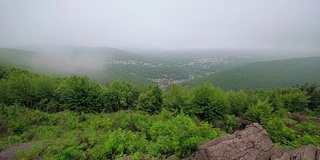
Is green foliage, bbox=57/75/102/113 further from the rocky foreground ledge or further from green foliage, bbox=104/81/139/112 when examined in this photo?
the rocky foreground ledge

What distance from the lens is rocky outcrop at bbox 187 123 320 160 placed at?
601cm

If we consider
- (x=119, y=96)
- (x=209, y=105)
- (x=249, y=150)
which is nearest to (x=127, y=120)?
(x=249, y=150)

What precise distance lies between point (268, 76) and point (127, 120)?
400 ft

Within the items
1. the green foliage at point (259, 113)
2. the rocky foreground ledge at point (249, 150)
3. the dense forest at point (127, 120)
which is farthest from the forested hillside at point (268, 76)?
the rocky foreground ledge at point (249, 150)

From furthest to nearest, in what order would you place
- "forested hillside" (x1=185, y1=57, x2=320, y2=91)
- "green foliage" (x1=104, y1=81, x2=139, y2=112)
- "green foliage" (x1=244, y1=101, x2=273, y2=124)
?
"forested hillside" (x1=185, y1=57, x2=320, y2=91), "green foliage" (x1=104, y1=81, x2=139, y2=112), "green foliage" (x1=244, y1=101, x2=273, y2=124)

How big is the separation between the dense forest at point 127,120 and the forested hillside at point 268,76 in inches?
2574

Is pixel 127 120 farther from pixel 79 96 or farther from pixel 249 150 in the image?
pixel 79 96

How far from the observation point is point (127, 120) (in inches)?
563

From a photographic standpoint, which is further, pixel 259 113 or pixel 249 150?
pixel 259 113

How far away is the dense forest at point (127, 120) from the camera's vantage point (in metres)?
8.27

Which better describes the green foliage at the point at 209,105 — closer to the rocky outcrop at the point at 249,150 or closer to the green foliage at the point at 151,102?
the green foliage at the point at 151,102

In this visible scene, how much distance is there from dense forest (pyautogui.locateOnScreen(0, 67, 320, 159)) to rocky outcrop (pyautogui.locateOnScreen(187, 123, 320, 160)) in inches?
35.4

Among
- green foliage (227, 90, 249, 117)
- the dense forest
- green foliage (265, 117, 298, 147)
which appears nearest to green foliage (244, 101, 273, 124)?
the dense forest

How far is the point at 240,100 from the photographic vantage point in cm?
2341
